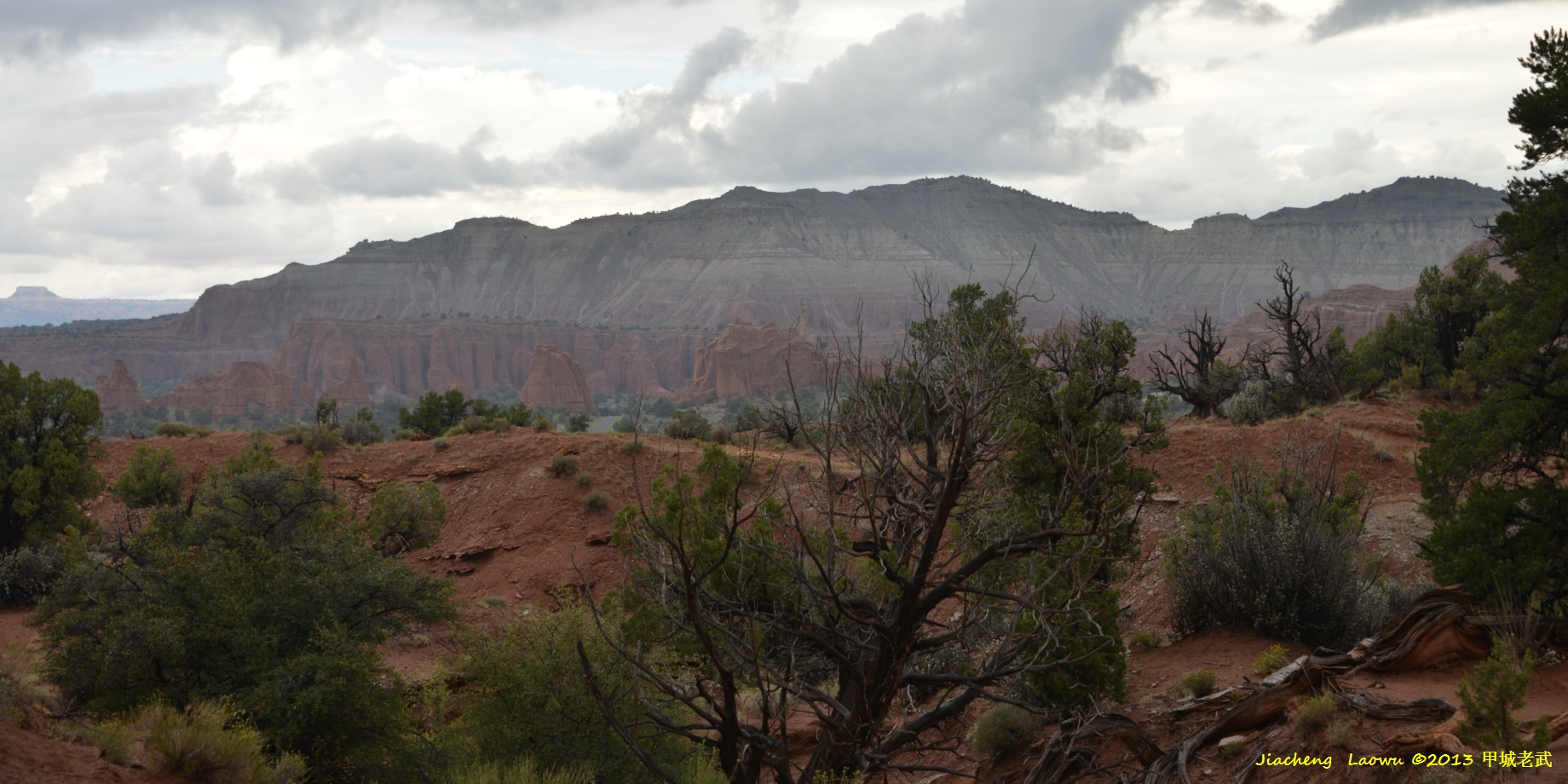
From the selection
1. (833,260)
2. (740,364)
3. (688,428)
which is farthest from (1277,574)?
(833,260)

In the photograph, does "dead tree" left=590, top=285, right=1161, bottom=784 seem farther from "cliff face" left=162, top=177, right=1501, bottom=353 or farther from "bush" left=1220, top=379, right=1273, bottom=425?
"cliff face" left=162, top=177, right=1501, bottom=353

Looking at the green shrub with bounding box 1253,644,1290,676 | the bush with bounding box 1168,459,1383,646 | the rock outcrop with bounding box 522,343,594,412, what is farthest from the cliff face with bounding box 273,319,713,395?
the green shrub with bounding box 1253,644,1290,676

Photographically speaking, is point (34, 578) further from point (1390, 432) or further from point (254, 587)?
point (1390, 432)

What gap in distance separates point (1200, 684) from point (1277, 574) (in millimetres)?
2876

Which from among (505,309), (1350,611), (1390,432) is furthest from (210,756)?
(505,309)

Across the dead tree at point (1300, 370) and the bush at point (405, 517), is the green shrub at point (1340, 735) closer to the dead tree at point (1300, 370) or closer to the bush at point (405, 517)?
the dead tree at point (1300, 370)

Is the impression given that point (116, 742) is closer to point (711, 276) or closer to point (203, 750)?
point (203, 750)

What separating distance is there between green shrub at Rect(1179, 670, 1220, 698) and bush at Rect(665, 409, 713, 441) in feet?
78.5

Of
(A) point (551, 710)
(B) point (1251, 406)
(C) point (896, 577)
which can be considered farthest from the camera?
(B) point (1251, 406)

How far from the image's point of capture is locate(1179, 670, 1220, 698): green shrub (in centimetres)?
1037

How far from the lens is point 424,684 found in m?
15.4

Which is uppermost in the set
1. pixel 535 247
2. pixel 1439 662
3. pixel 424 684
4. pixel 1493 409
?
pixel 535 247

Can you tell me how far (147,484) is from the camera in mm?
26562

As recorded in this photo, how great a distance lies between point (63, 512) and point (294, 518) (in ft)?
34.9
